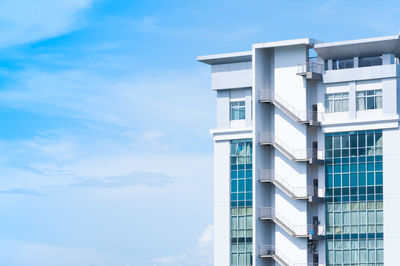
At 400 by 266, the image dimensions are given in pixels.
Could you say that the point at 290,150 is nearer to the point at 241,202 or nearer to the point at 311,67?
the point at 241,202

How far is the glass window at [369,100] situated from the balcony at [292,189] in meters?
7.60

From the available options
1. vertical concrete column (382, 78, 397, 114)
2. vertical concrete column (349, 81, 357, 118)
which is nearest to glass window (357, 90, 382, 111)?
vertical concrete column (349, 81, 357, 118)

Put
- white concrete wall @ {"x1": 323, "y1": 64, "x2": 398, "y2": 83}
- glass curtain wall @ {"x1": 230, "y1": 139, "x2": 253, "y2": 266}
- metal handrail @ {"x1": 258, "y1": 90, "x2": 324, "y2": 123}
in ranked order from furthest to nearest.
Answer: glass curtain wall @ {"x1": 230, "y1": 139, "x2": 253, "y2": 266} < metal handrail @ {"x1": 258, "y1": 90, "x2": 324, "y2": 123} < white concrete wall @ {"x1": 323, "y1": 64, "x2": 398, "y2": 83}

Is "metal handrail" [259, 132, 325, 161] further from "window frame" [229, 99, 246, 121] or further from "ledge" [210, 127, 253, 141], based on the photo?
"window frame" [229, 99, 246, 121]

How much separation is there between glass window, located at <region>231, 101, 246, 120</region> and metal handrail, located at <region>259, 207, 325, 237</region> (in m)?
8.63

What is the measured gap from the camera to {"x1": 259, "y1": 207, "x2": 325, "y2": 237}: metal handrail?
84.5m

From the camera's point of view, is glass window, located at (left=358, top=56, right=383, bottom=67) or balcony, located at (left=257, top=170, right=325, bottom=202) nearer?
balcony, located at (left=257, top=170, right=325, bottom=202)

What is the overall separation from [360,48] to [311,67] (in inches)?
182

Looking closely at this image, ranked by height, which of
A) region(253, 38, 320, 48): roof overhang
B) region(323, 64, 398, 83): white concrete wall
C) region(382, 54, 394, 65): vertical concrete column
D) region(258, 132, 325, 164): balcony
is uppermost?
region(253, 38, 320, 48): roof overhang

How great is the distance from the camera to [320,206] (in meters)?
85.2

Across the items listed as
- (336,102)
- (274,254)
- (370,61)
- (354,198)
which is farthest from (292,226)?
(370,61)

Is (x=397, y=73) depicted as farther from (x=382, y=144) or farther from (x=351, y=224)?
(x=351, y=224)

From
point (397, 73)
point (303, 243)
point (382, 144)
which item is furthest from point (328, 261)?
point (397, 73)

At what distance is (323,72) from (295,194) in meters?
10.4
